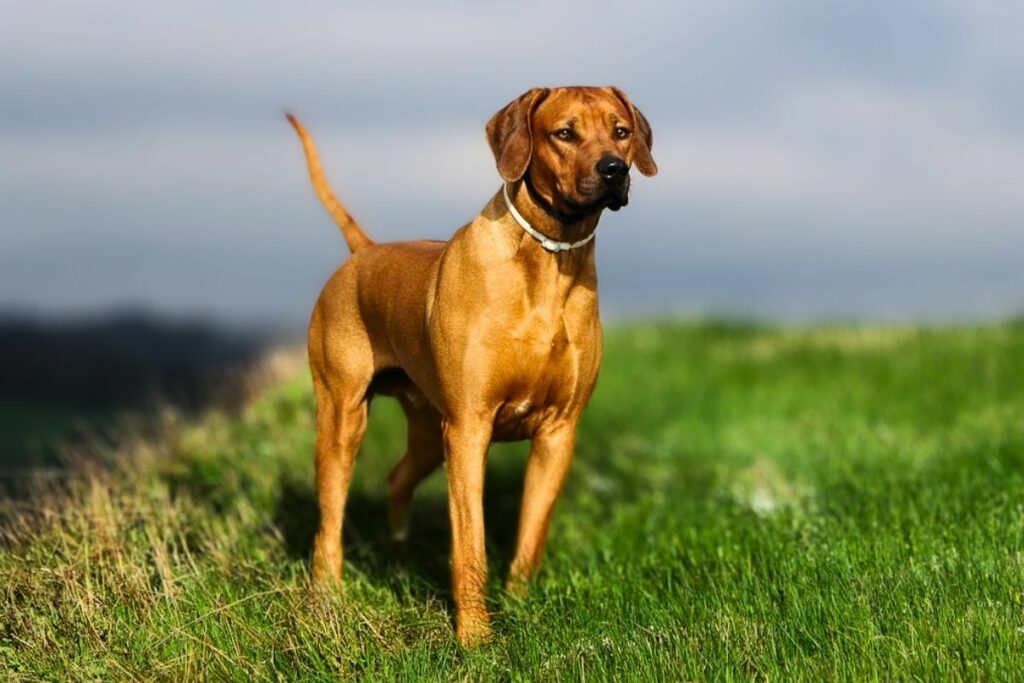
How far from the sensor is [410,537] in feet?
29.5

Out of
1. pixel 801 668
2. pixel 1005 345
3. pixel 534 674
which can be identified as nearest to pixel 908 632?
pixel 801 668

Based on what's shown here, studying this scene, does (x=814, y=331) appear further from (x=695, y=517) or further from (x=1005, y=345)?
(x=695, y=517)

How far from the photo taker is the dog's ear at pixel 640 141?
6.03 metres

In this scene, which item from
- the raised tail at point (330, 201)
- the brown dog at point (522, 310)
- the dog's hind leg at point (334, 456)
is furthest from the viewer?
the raised tail at point (330, 201)

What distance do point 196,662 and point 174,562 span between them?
1.29 m

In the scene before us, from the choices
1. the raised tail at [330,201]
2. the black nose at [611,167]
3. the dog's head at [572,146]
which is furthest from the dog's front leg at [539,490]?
the raised tail at [330,201]

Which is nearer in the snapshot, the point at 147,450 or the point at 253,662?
the point at 253,662

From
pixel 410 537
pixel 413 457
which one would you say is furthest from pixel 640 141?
pixel 410 537

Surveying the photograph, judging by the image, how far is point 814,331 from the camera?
18.9 metres

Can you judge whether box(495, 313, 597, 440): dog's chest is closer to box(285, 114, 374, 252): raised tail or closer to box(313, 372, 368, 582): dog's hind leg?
box(313, 372, 368, 582): dog's hind leg

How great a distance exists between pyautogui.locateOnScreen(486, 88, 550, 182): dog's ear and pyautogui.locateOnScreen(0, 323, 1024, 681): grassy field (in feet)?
6.51

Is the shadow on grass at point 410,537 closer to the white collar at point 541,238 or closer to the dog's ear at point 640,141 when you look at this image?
the white collar at point 541,238

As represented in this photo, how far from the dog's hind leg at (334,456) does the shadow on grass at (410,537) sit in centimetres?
33

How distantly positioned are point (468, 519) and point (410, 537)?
294 centimetres
